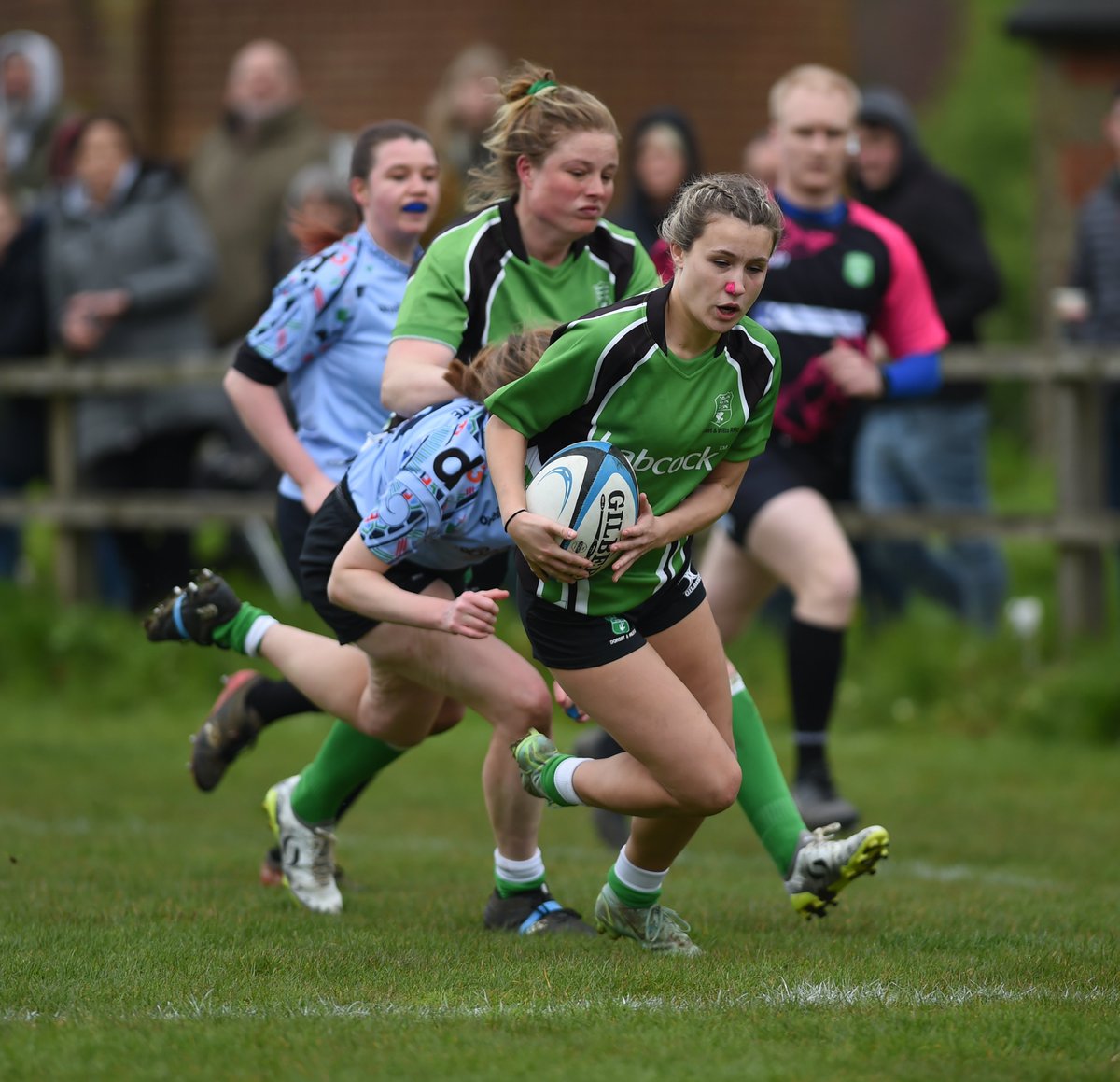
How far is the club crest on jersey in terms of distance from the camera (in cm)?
716

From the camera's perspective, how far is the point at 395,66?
14547 millimetres

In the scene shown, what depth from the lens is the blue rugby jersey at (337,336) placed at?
6.10 m

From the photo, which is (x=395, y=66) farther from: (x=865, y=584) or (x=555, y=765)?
(x=555, y=765)

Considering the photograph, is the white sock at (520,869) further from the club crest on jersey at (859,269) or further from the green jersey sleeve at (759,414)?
the club crest on jersey at (859,269)

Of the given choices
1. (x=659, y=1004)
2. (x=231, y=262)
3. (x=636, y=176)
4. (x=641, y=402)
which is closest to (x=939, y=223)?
(x=636, y=176)

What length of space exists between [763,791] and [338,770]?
4.13 ft

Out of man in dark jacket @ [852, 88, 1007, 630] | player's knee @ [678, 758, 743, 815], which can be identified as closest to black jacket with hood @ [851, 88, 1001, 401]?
man in dark jacket @ [852, 88, 1007, 630]

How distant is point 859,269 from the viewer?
23.5 ft

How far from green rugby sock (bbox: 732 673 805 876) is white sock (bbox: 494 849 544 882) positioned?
0.59 m

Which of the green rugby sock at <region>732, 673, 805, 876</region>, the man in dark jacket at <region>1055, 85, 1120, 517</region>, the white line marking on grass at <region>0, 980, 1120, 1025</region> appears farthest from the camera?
the man in dark jacket at <region>1055, 85, 1120, 517</region>

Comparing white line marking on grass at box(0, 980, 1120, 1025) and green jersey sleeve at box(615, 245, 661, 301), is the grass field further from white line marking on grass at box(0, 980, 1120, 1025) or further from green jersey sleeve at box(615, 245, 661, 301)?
green jersey sleeve at box(615, 245, 661, 301)

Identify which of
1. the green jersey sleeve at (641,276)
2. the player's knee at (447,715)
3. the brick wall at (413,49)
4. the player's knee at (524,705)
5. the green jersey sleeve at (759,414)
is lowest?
the player's knee at (447,715)

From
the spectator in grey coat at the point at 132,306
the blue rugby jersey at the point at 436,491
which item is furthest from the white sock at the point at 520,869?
the spectator in grey coat at the point at 132,306

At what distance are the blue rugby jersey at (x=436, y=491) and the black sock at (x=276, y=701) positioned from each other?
1.40m
